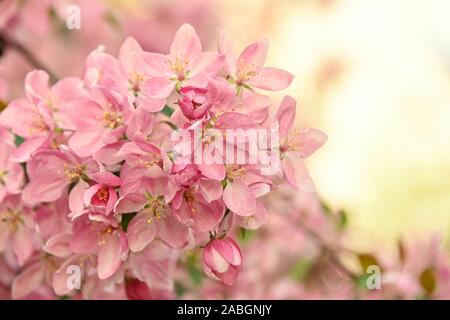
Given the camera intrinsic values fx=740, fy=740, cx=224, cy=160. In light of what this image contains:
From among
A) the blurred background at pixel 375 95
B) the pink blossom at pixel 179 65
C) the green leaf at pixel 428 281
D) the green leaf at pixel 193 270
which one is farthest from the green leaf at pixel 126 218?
the blurred background at pixel 375 95

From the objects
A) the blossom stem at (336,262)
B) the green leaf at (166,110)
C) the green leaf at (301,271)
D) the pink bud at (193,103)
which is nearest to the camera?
the pink bud at (193,103)

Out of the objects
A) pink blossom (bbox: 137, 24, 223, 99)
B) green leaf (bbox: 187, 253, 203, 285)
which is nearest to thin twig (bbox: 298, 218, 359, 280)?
green leaf (bbox: 187, 253, 203, 285)

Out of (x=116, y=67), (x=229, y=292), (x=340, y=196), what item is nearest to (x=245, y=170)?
(x=116, y=67)

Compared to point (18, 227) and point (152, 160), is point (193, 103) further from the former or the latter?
point (18, 227)

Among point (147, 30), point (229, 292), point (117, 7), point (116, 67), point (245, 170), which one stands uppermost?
point (117, 7)

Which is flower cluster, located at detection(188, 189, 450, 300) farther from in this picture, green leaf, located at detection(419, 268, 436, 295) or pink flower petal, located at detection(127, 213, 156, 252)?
pink flower petal, located at detection(127, 213, 156, 252)

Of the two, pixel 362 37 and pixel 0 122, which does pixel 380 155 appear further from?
pixel 0 122

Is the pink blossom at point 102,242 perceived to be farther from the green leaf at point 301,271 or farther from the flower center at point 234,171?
the green leaf at point 301,271

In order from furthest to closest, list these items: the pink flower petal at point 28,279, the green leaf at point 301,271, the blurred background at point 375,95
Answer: the blurred background at point 375,95
the green leaf at point 301,271
the pink flower petal at point 28,279
